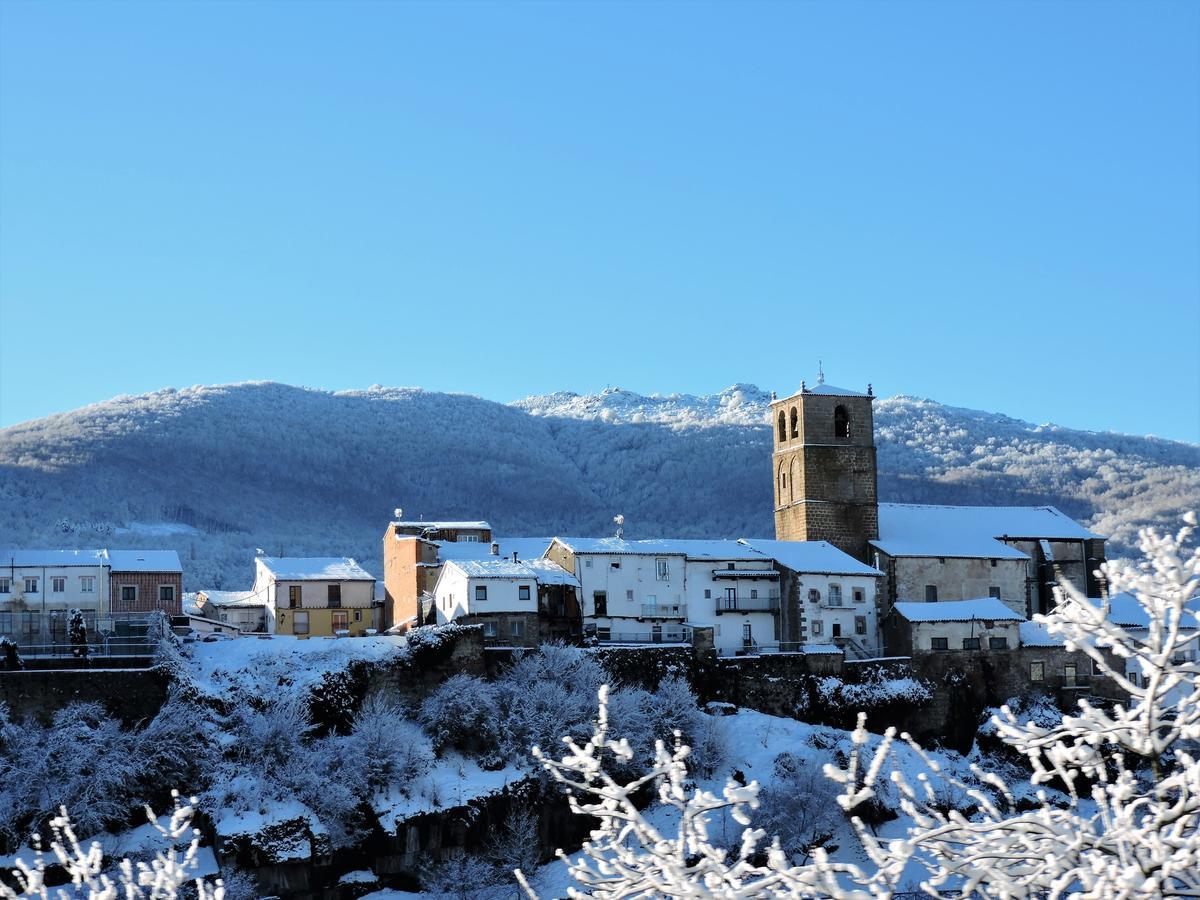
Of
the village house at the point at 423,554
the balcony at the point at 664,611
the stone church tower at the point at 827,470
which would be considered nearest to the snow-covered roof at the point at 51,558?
the village house at the point at 423,554

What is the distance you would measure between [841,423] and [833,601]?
15.2 metres

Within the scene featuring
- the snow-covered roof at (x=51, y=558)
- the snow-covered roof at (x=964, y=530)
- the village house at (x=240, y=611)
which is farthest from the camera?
the village house at (x=240, y=611)

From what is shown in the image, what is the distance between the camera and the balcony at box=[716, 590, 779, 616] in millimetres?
82000

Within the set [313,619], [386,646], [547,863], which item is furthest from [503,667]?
[313,619]

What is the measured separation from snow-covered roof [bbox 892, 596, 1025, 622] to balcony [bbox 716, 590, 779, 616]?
19.2 ft

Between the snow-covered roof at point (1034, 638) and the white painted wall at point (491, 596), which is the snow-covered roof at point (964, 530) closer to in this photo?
the snow-covered roof at point (1034, 638)

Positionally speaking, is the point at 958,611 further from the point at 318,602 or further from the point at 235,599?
the point at 235,599

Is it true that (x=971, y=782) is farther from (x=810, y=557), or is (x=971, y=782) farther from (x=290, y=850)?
(x=290, y=850)

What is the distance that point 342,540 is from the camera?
18225cm

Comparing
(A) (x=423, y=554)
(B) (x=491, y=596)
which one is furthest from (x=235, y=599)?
(B) (x=491, y=596)

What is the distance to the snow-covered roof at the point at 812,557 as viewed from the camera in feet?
272

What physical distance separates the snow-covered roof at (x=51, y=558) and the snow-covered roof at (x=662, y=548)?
21.0 metres

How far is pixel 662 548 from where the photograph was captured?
81.7 m

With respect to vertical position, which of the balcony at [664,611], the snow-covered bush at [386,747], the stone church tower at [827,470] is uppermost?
the stone church tower at [827,470]
